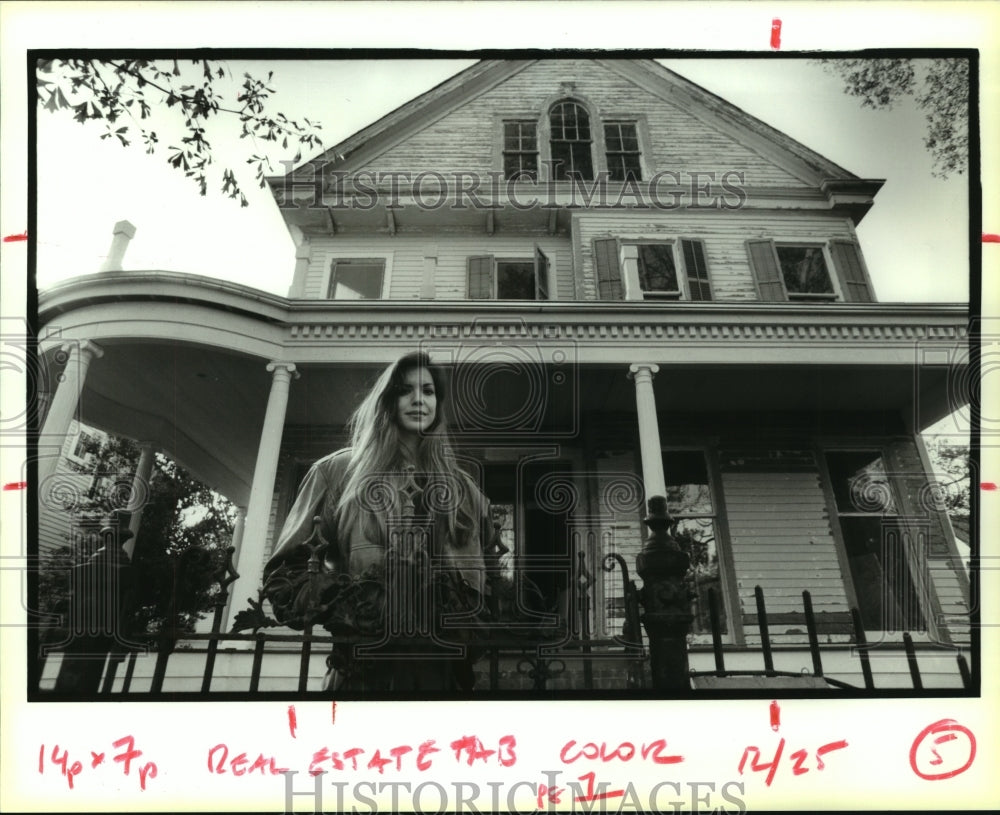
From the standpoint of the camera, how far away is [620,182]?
15.0 feet

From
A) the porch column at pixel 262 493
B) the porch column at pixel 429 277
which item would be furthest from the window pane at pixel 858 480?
the porch column at pixel 262 493

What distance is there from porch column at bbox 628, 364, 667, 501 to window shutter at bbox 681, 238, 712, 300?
5.10 feet

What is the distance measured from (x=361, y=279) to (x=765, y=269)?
3558mm

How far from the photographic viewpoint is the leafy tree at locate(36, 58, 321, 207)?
104 inches

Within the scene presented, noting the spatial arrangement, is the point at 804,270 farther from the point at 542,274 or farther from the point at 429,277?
the point at 429,277

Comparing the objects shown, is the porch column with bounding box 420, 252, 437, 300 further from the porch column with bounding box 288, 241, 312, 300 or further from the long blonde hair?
the long blonde hair

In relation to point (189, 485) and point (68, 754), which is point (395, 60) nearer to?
point (189, 485)

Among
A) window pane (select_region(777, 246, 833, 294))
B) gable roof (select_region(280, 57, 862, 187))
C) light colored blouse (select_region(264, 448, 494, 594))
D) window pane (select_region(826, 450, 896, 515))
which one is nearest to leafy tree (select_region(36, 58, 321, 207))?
gable roof (select_region(280, 57, 862, 187))

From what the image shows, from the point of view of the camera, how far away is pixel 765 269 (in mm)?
5352

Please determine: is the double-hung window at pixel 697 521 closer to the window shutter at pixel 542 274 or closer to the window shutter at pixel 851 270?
the window shutter at pixel 851 270

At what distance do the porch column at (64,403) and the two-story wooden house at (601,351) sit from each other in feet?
0.06

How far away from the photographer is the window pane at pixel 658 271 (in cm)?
541

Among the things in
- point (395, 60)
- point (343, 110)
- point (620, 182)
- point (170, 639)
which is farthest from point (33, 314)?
point (620, 182)

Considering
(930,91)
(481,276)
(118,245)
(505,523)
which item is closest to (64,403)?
(118,245)
